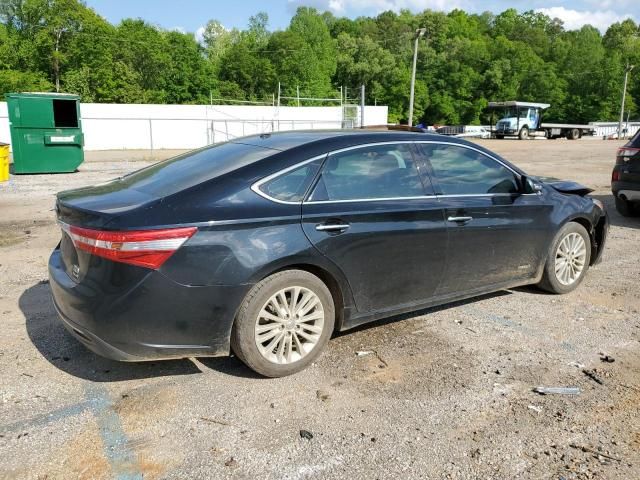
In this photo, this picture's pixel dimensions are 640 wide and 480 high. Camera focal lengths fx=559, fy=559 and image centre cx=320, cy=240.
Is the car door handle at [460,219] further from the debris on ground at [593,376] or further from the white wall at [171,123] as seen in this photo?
the white wall at [171,123]

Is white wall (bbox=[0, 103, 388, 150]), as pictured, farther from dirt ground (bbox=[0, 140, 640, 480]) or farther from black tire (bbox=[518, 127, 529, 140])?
dirt ground (bbox=[0, 140, 640, 480])

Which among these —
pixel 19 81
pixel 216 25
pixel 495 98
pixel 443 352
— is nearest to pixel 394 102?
pixel 495 98

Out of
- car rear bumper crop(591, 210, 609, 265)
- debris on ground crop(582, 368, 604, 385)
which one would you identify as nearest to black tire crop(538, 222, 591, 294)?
car rear bumper crop(591, 210, 609, 265)

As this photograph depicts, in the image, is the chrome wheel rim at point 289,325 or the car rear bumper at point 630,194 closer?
the chrome wheel rim at point 289,325

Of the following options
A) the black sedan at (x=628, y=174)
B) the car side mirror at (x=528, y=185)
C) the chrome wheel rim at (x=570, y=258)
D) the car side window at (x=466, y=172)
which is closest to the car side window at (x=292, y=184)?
the car side window at (x=466, y=172)

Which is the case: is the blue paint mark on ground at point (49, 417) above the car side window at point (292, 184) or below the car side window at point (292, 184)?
below

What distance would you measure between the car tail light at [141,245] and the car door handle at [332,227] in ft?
2.78

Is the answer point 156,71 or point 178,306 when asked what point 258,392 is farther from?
point 156,71

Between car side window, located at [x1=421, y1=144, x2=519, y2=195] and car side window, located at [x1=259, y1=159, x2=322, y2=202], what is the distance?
3.56 feet

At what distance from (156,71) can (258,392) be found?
6324cm

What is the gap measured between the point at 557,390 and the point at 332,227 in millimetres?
1759

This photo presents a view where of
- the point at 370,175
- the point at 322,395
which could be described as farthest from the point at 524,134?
the point at 322,395

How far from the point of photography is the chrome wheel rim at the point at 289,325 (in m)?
3.52

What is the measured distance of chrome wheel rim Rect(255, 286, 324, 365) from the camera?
138 inches
